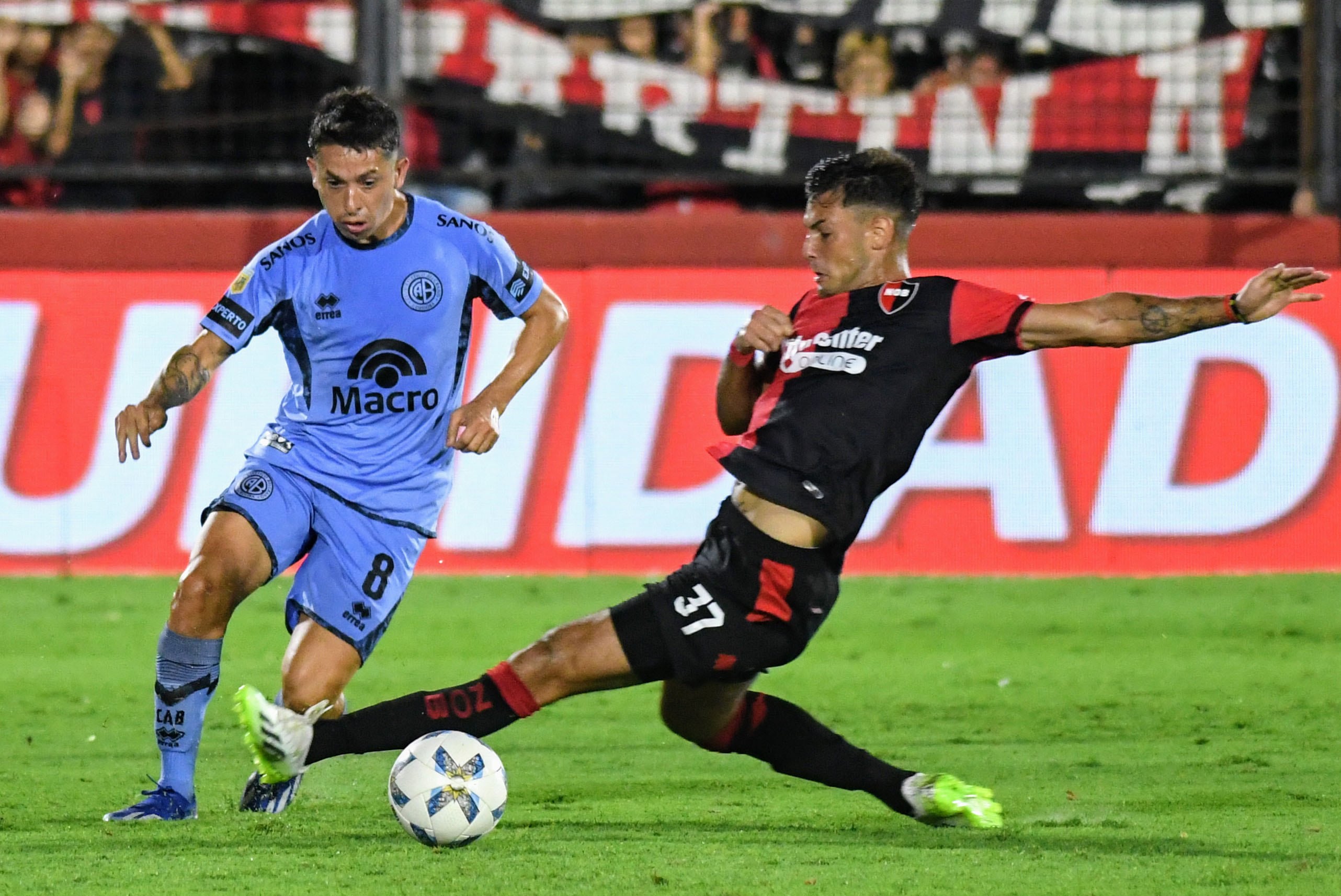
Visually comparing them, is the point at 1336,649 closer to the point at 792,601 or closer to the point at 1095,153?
the point at 1095,153

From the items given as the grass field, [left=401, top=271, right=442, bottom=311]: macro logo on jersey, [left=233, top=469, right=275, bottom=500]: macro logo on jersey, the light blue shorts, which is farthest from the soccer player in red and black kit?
[left=401, top=271, right=442, bottom=311]: macro logo on jersey

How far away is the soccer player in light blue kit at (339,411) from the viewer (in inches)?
200

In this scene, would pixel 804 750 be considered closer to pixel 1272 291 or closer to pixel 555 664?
pixel 555 664

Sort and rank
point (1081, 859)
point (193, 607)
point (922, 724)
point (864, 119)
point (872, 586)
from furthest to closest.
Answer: point (864, 119) < point (872, 586) < point (922, 724) < point (193, 607) < point (1081, 859)

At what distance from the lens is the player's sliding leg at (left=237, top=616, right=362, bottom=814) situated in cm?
514

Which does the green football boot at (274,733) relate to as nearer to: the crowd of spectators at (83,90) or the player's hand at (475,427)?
the player's hand at (475,427)

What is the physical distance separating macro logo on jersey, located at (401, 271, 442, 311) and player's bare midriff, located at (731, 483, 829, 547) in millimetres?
1251

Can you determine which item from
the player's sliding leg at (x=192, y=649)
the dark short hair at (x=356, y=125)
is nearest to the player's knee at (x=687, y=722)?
the player's sliding leg at (x=192, y=649)

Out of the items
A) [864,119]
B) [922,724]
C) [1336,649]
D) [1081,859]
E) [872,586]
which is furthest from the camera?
[864,119]

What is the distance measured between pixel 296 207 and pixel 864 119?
10.5 feet

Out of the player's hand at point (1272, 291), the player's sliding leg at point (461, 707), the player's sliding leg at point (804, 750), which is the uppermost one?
the player's hand at point (1272, 291)

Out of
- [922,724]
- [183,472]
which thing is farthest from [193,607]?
[183,472]

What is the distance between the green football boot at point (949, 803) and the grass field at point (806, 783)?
0.05 meters

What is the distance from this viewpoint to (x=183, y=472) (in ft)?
31.5
